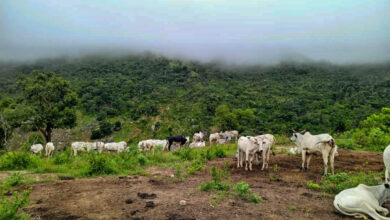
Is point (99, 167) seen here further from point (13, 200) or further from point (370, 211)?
point (370, 211)

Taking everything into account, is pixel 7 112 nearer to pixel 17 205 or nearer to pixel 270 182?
pixel 17 205

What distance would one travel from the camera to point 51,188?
659 cm

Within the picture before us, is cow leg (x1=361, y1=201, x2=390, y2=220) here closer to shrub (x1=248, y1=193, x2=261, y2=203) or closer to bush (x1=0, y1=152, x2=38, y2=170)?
shrub (x1=248, y1=193, x2=261, y2=203)

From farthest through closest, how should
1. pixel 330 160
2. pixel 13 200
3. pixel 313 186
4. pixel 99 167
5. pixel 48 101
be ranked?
1. pixel 48 101
2. pixel 99 167
3. pixel 330 160
4. pixel 313 186
5. pixel 13 200

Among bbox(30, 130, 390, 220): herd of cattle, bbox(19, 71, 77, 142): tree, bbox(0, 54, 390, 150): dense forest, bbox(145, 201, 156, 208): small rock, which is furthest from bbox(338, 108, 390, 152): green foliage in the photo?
bbox(19, 71, 77, 142): tree

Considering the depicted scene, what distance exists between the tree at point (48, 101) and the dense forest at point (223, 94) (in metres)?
2.99

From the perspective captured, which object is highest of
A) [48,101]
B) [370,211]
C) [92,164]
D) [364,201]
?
[48,101]

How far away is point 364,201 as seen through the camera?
4656 millimetres

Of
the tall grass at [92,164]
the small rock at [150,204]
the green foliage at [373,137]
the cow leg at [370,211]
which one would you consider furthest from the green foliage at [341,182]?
the green foliage at [373,137]

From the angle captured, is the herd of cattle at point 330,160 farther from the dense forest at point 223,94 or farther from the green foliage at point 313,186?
the dense forest at point 223,94

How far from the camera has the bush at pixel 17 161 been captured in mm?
9414

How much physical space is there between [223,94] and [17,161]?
137 feet

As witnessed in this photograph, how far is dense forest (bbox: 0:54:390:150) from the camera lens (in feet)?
108

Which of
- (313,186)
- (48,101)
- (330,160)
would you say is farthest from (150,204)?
(48,101)
